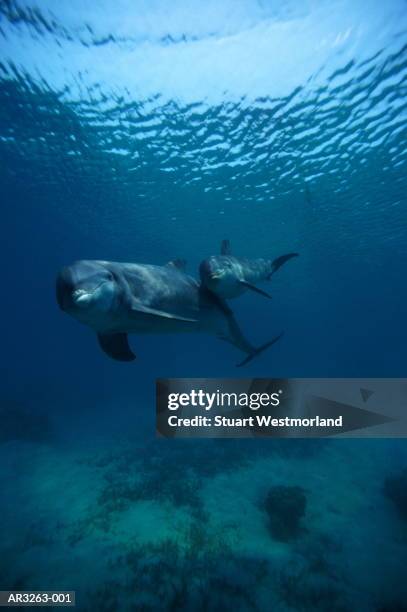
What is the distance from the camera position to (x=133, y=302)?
473cm

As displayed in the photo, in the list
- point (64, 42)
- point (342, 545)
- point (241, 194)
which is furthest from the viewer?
point (241, 194)

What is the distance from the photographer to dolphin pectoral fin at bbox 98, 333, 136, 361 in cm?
576

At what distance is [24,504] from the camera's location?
10719 mm

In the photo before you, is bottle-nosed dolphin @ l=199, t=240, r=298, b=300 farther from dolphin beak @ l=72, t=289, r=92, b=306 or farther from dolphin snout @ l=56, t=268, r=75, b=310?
dolphin snout @ l=56, t=268, r=75, b=310

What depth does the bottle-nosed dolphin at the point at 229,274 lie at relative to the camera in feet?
20.5

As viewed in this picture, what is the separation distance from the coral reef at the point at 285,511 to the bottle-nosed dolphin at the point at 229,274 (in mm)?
6325

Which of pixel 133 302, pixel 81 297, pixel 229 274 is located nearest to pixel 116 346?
pixel 133 302

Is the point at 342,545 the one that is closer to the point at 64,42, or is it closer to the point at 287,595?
the point at 287,595

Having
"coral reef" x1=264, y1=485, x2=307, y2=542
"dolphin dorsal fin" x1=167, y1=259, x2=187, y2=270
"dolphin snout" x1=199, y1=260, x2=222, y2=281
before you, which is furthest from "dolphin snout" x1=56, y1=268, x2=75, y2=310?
"coral reef" x1=264, y1=485, x2=307, y2=542

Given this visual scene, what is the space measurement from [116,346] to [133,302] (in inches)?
54.4

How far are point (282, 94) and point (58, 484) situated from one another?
1644 centimetres

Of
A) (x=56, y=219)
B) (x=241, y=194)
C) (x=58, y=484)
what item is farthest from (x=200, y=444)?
(x=56, y=219)

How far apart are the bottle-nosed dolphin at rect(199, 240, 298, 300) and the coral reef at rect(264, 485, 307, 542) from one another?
6325mm

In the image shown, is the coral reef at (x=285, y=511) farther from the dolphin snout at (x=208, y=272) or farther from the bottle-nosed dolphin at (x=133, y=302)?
the dolphin snout at (x=208, y=272)
